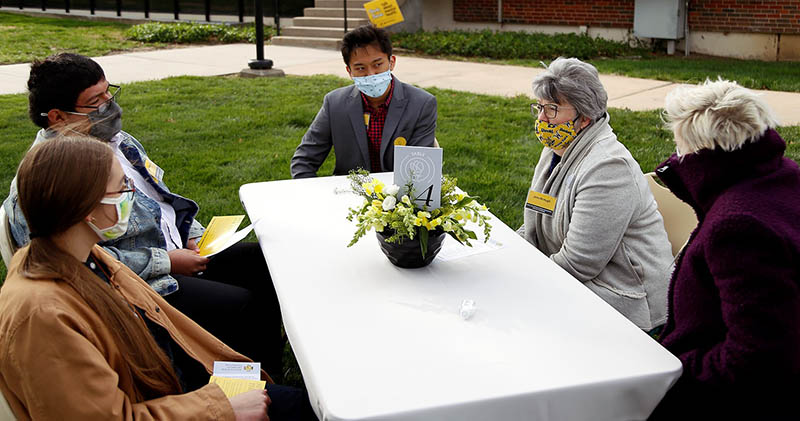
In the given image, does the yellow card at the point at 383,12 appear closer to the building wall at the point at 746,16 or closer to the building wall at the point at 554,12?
the building wall at the point at 746,16

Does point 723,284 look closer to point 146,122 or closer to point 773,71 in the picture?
point 146,122

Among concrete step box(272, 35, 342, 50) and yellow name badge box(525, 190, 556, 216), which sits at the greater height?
concrete step box(272, 35, 342, 50)

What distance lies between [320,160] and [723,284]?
286 cm

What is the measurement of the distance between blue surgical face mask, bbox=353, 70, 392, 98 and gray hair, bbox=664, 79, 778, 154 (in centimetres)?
211

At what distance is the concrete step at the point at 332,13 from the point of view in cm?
1427

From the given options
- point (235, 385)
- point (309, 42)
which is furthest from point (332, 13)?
point (235, 385)

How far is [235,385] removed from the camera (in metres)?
2.19

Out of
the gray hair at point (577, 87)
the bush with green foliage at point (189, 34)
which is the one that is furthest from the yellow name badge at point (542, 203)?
the bush with green foliage at point (189, 34)

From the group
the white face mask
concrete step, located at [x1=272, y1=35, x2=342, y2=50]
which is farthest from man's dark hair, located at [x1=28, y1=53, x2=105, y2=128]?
concrete step, located at [x1=272, y1=35, x2=342, y2=50]

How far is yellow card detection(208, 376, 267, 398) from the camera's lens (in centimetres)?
216

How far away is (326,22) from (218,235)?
12.1m

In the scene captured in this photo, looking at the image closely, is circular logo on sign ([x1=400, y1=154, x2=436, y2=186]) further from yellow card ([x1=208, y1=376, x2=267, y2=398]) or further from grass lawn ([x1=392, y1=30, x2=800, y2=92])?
grass lawn ([x1=392, y1=30, x2=800, y2=92])

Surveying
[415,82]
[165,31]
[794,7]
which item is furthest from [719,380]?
[165,31]

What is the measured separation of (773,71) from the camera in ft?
31.6
